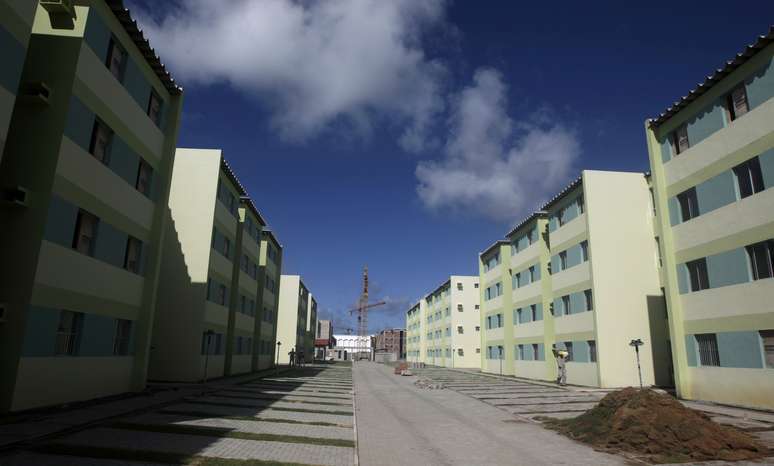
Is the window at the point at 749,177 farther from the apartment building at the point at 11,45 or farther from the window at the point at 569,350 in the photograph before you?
the apartment building at the point at 11,45

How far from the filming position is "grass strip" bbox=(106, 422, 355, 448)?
1269 cm

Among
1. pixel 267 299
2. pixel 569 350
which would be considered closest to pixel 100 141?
pixel 569 350

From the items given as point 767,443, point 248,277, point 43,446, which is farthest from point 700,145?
point 248,277

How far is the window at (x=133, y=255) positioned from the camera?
68.4 ft

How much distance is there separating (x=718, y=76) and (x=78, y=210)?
25.5 metres

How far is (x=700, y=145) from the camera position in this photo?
2311cm

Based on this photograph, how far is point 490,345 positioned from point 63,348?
144 feet

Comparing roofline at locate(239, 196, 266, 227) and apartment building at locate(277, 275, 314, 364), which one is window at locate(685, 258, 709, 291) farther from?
apartment building at locate(277, 275, 314, 364)

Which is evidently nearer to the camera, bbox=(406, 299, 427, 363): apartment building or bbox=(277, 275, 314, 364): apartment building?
bbox=(277, 275, 314, 364): apartment building

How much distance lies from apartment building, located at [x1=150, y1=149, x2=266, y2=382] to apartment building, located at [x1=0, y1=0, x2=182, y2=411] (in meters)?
7.47

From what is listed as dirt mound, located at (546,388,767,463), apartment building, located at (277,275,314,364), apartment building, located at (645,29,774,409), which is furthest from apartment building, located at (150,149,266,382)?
apartment building, located at (277,275,314,364)

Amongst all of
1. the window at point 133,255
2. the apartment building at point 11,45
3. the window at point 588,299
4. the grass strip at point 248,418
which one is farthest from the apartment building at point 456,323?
the apartment building at point 11,45

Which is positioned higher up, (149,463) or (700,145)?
(700,145)

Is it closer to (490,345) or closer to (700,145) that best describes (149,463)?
(700,145)
